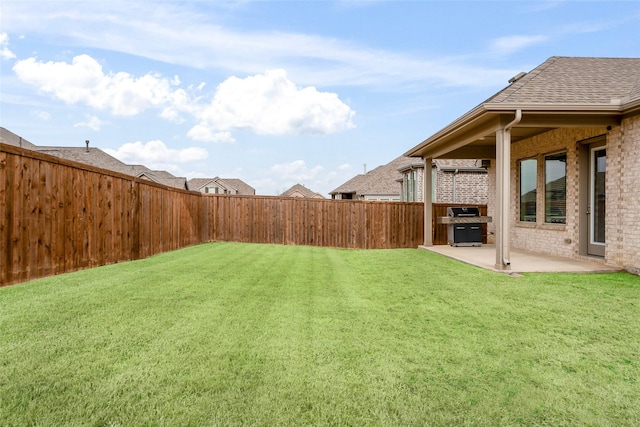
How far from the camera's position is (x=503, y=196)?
6.93 metres

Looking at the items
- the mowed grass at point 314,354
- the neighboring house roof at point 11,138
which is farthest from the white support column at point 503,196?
the neighboring house roof at point 11,138

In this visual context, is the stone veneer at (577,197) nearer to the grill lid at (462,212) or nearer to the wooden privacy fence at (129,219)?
the grill lid at (462,212)

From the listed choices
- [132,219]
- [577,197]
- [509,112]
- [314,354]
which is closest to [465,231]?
[577,197]

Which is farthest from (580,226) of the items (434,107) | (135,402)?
(135,402)

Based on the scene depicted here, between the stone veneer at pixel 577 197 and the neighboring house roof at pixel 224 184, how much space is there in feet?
136

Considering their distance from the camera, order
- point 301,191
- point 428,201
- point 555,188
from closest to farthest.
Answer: point 555,188
point 428,201
point 301,191

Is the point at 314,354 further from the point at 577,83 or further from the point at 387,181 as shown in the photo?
the point at 387,181

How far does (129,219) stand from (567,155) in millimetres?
9679

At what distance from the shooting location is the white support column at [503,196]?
6930 millimetres

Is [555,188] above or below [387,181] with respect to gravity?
below

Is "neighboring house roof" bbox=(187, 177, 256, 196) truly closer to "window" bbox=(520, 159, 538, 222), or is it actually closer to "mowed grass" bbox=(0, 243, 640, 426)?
"window" bbox=(520, 159, 538, 222)

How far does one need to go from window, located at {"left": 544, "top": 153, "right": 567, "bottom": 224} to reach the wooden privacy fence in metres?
4.44

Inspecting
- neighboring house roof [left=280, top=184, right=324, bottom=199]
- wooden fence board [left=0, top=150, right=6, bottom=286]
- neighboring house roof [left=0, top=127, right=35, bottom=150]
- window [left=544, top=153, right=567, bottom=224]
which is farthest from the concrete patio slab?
neighboring house roof [left=280, top=184, right=324, bottom=199]

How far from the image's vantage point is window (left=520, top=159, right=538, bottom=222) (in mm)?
9977
